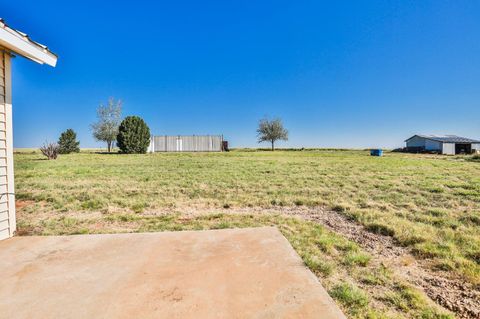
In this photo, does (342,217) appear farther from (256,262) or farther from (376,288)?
(256,262)

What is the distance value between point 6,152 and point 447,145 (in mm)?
49374

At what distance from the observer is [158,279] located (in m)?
2.15

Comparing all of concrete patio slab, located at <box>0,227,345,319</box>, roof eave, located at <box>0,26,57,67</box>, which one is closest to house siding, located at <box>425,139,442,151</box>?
concrete patio slab, located at <box>0,227,345,319</box>

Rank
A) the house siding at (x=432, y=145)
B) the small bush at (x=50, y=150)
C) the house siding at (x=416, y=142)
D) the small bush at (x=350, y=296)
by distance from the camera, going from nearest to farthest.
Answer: the small bush at (x=350, y=296) → the small bush at (x=50, y=150) → the house siding at (x=432, y=145) → the house siding at (x=416, y=142)

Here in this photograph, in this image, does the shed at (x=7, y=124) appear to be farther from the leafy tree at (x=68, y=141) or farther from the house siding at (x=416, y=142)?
the house siding at (x=416, y=142)

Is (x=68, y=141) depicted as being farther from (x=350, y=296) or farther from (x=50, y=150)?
(x=350, y=296)

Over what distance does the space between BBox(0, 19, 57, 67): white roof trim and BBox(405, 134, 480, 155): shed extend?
47.9 meters

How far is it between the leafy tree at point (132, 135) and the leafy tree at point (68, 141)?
18.1 feet

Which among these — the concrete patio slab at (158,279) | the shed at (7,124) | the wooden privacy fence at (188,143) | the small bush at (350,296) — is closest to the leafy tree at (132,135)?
the wooden privacy fence at (188,143)

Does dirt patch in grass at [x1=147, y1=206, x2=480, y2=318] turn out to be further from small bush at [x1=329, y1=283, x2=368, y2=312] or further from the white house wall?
the white house wall

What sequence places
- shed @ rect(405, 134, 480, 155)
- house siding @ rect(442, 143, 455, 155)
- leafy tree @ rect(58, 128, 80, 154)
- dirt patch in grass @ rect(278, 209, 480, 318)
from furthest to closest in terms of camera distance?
shed @ rect(405, 134, 480, 155) → house siding @ rect(442, 143, 455, 155) → leafy tree @ rect(58, 128, 80, 154) → dirt patch in grass @ rect(278, 209, 480, 318)

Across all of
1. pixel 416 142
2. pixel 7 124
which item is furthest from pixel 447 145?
Result: pixel 7 124

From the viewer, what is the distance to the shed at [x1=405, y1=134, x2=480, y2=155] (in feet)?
130

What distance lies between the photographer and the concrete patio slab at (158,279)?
69.4 inches
